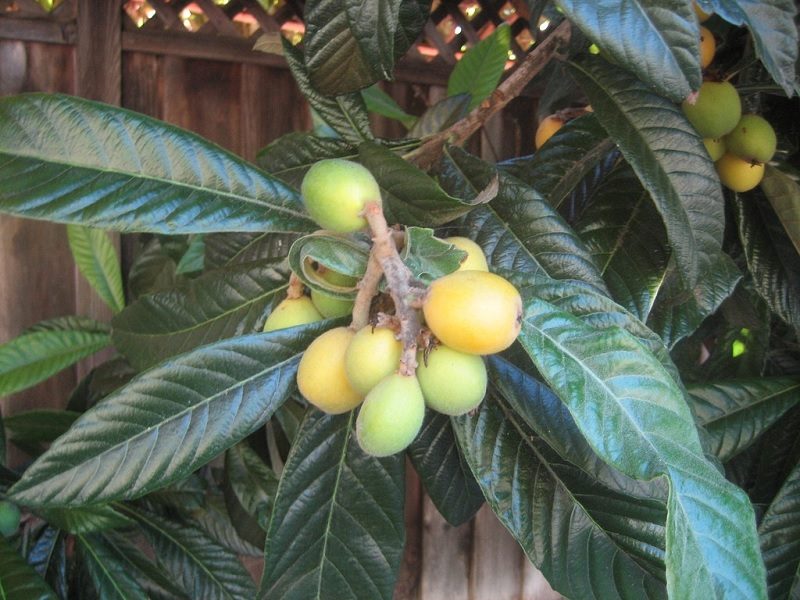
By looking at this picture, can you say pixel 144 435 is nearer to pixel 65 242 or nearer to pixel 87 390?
pixel 87 390

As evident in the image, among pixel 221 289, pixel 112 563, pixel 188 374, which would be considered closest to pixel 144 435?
pixel 188 374

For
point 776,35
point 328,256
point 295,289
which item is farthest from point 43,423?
point 776,35

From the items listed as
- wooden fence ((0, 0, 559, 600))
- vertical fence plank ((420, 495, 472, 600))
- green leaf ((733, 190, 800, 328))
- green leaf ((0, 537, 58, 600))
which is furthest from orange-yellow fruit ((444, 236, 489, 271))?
vertical fence plank ((420, 495, 472, 600))

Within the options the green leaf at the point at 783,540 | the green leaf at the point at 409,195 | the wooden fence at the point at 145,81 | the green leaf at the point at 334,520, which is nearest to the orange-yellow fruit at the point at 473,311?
the green leaf at the point at 409,195

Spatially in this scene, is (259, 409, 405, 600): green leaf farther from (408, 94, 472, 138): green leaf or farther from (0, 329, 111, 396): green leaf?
(0, 329, 111, 396): green leaf

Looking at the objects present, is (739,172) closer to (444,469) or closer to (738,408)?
(738,408)
